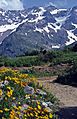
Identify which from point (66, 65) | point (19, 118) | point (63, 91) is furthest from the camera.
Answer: point (66, 65)

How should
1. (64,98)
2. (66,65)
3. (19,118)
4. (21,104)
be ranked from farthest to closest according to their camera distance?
(66,65) → (64,98) → (21,104) → (19,118)

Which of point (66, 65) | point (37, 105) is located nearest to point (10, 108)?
point (37, 105)

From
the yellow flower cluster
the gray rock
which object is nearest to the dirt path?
the gray rock

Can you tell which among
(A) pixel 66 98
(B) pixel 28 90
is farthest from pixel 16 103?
(A) pixel 66 98

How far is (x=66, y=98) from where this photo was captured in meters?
16.0

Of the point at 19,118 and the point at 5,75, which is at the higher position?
the point at 5,75

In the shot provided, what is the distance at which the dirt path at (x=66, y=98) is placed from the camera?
1277 centimetres

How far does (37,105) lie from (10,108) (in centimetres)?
93

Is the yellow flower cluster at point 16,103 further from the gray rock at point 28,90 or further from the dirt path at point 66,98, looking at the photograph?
the dirt path at point 66,98

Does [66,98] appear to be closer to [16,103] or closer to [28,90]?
[28,90]

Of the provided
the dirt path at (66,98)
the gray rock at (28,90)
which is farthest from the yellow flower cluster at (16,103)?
the dirt path at (66,98)

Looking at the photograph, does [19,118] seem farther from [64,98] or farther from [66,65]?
[66,65]

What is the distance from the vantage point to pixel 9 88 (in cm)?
1059

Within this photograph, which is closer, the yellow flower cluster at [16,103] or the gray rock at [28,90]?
the yellow flower cluster at [16,103]
